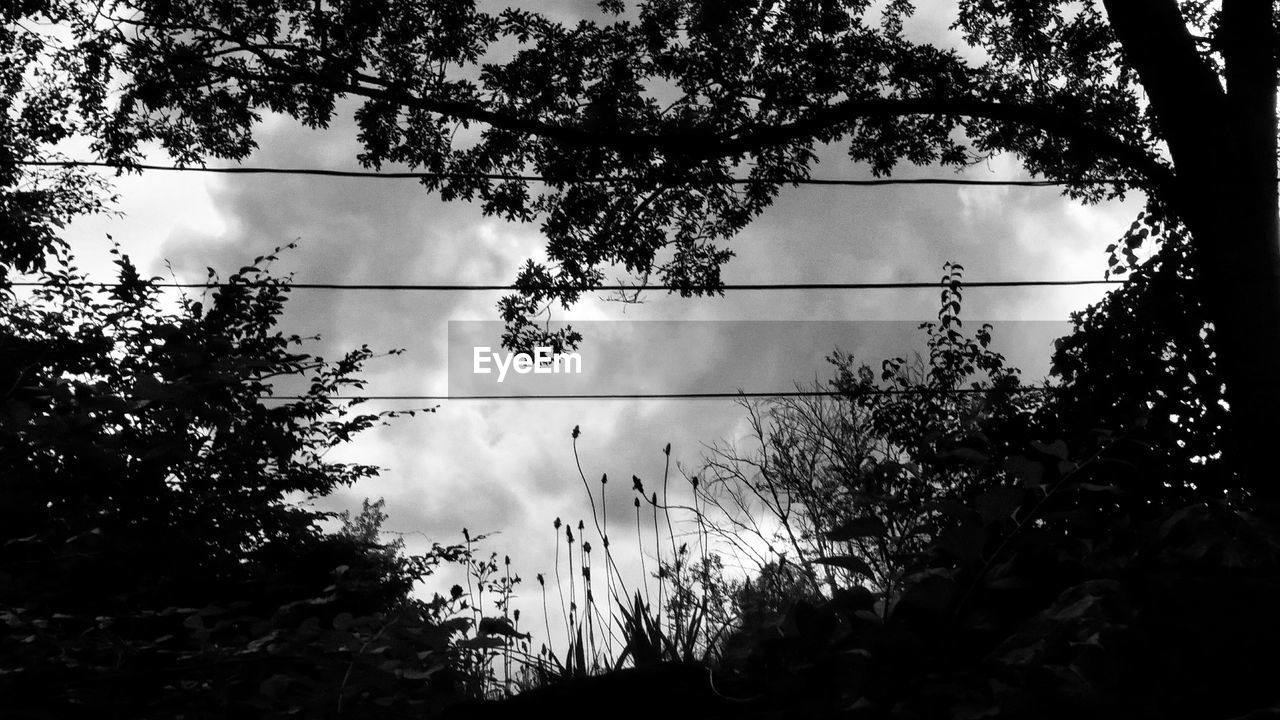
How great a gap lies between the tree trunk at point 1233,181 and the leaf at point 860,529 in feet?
19.3

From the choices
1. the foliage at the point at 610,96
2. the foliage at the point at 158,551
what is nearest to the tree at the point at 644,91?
the foliage at the point at 610,96

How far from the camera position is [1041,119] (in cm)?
821

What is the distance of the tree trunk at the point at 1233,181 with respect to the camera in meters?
6.74

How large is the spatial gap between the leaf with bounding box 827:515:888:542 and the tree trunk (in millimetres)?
5881

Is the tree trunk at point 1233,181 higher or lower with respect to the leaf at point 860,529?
higher

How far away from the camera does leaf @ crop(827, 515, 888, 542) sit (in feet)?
5.34

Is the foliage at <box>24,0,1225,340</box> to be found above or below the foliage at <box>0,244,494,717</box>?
above

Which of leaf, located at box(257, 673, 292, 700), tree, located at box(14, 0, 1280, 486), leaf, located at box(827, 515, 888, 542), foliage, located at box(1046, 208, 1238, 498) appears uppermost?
tree, located at box(14, 0, 1280, 486)

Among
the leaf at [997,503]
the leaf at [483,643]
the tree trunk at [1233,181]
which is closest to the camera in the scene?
the leaf at [997,503]

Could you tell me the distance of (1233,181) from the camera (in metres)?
7.15

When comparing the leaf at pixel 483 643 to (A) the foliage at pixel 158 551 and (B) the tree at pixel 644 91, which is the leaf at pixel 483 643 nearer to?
(A) the foliage at pixel 158 551

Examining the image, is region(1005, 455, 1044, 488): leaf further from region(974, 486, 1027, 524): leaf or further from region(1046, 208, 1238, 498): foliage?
region(1046, 208, 1238, 498): foliage

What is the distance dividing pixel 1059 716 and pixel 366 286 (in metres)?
10.4

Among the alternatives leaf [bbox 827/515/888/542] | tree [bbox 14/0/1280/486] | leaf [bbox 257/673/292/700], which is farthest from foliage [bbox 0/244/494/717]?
tree [bbox 14/0/1280/486]
